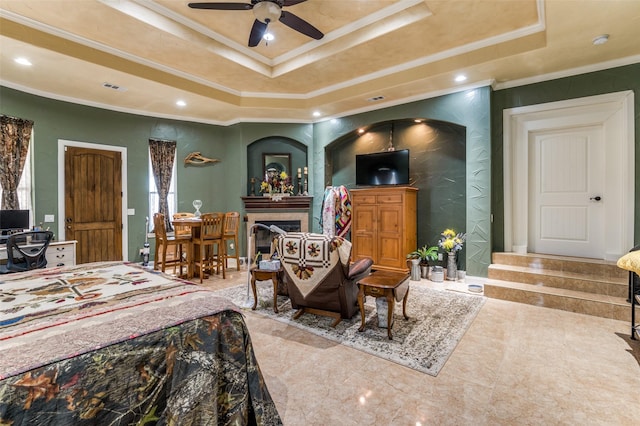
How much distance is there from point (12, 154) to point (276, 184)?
4.13m

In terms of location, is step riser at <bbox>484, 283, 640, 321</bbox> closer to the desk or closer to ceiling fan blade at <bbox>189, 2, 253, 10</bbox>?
ceiling fan blade at <bbox>189, 2, 253, 10</bbox>

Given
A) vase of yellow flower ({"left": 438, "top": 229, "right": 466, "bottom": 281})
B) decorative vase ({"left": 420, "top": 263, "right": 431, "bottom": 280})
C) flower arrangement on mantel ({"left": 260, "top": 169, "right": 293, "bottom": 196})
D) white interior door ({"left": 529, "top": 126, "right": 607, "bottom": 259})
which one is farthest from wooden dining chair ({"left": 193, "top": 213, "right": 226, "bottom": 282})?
white interior door ({"left": 529, "top": 126, "right": 607, "bottom": 259})

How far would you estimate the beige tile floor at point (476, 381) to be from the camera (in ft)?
6.10

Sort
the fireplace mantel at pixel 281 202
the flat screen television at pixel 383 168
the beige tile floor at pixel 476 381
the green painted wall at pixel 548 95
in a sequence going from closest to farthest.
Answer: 1. the beige tile floor at pixel 476 381
2. the green painted wall at pixel 548 95
3. the flat screen television at pixel 383 168
4. the fireplace mantel at pixel 281 202

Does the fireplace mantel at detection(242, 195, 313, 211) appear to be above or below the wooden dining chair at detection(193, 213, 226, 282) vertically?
above

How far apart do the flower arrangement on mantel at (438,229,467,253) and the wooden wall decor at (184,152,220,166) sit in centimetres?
499

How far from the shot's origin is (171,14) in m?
3.54

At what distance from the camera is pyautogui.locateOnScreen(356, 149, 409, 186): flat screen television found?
5344mm

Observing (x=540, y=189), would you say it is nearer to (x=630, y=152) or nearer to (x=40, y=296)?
(x=630, y=152)

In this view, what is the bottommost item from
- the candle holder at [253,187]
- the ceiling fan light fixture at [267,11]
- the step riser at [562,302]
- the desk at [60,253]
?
the step riser at [562,302]

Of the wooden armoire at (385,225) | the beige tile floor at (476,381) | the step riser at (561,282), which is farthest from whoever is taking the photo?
the wooden armoire at (385,225)

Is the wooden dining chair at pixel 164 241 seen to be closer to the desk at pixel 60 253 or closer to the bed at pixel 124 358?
the desk at pixel 60 253

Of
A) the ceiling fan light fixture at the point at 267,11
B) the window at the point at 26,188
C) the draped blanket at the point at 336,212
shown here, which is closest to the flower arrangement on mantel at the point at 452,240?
the draped blanket at the point at 336,212

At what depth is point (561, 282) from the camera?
12.7 feet
